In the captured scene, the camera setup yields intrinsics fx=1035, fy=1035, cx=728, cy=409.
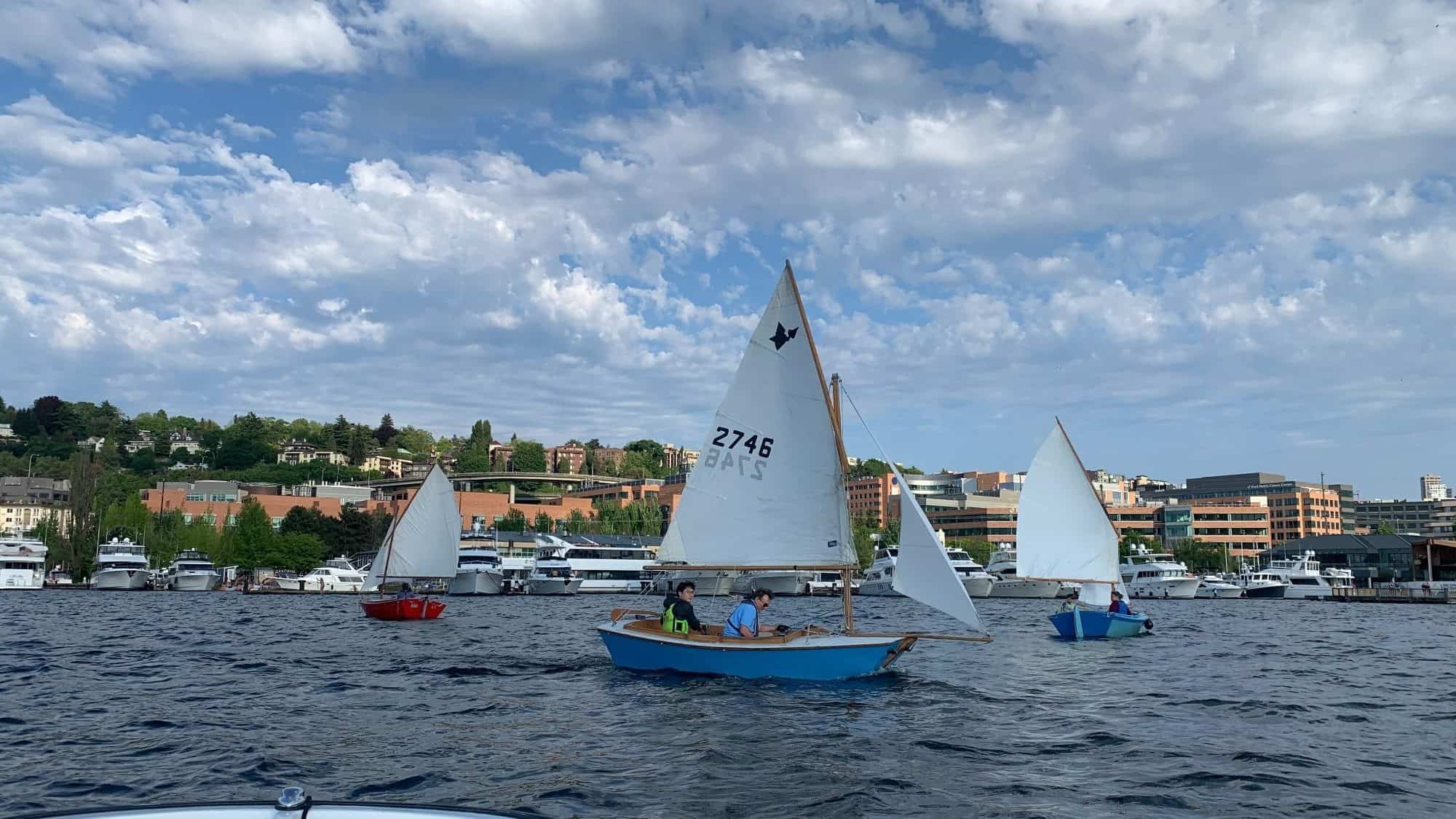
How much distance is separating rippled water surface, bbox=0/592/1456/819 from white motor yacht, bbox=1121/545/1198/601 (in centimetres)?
7364

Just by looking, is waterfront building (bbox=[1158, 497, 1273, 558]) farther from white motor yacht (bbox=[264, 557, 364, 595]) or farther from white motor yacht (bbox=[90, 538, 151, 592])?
white motor yacht (bbox=[90, 538, 151, 592])

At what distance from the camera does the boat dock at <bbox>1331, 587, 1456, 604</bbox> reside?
103 meters

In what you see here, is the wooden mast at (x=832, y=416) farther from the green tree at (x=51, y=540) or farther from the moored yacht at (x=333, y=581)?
the green tree at (x=51, y=540)

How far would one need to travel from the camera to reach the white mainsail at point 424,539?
2457 inches

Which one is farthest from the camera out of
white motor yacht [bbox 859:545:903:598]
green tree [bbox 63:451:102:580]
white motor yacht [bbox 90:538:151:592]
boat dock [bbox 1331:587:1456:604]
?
white motor yacht [bbox 859:545:903:598]

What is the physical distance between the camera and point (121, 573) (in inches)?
4232

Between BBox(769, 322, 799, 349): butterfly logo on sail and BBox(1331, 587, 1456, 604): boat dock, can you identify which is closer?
BBox(769, 322, 799, 349): butterfly logo on sail

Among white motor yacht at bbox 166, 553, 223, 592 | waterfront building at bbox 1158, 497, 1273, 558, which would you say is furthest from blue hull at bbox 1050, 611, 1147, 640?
waterfront building at bbox 1158, 497, 1273, 558

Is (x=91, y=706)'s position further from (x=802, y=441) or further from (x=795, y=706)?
(x=802, y=441)

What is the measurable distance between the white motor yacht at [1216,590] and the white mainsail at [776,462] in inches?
3721

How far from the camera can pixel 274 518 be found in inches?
6521

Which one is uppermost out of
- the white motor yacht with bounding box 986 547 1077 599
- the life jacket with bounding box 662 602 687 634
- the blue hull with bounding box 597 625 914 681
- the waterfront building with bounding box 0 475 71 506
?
the waterfront building with bounding box 0 475 71 506

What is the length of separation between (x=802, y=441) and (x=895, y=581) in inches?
173

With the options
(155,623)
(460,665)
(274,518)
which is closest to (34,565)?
(274,518)
